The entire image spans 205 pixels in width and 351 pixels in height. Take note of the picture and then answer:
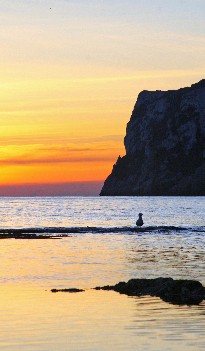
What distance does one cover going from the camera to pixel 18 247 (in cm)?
5894

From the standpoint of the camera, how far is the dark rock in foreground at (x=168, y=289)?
29.6 meters

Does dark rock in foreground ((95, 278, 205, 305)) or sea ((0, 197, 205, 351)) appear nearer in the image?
sea ((0, 197, 205, 351))

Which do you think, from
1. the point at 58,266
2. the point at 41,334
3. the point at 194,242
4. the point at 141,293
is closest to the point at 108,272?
the point at 58,266

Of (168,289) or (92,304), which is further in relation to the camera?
(168,289)

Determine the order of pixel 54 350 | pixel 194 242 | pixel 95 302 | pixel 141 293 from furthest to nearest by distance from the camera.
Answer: pixel 194 242 → pixel 141 293 → pixel 95 302 → pixel 54 350

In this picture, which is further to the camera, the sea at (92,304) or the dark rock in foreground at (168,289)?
the dark rock in foreground at (168,289)

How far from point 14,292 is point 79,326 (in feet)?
27.7

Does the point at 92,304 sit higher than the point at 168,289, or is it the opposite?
the point at 168,289

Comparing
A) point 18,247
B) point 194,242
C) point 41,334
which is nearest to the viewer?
point 41,334

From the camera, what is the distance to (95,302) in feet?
95.3

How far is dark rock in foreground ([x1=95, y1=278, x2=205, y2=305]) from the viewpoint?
29.6 m

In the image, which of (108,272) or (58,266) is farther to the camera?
(58,266)

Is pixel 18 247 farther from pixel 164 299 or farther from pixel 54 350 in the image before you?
pixel 54 350

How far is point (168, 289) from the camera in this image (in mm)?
30672
